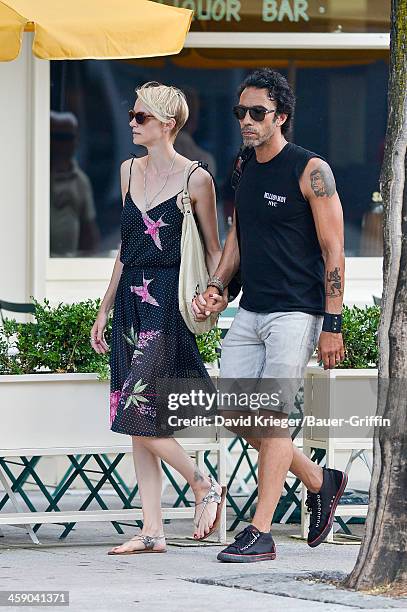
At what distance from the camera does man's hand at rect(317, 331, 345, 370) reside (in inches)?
247

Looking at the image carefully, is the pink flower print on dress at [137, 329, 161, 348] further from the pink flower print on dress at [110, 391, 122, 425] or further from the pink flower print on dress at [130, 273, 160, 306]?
the pink flower print on dress at [110, 391, 122, 425]

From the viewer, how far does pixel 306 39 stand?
9703 mm

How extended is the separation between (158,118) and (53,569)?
2132 mm

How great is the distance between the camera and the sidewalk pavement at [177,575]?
5512mm

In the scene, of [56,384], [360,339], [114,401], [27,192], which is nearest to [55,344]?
[56,384]

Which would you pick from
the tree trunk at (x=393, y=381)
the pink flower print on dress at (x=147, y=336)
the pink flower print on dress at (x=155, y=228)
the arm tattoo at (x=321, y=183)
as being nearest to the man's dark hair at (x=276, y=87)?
the arm tattoo at (x=321, y=183)

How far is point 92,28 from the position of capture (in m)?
7.27

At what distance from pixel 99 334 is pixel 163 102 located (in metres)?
1.13

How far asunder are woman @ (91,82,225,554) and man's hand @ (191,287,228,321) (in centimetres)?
18

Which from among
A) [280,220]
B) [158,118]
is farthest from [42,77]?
[280,220]

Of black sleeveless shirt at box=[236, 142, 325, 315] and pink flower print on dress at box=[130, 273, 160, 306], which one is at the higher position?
black sleeveless shirt at box=[236, 142, 325, 315]

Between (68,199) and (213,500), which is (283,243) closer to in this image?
(213,500)

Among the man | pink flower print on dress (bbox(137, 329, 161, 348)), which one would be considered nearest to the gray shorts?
the man

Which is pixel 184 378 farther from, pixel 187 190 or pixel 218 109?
pixel 218 109
